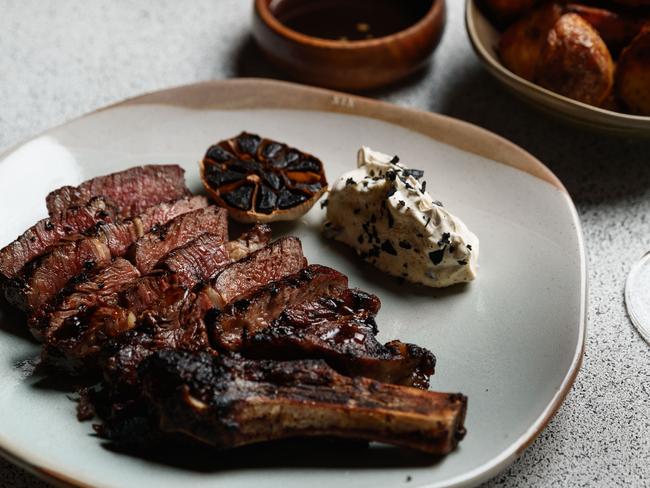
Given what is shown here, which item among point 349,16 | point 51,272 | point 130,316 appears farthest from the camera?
point 349,16

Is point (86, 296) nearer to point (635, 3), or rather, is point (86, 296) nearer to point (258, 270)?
point (258, 270)

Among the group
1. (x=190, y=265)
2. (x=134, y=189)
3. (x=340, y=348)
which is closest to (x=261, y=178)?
(x=134, y=189)

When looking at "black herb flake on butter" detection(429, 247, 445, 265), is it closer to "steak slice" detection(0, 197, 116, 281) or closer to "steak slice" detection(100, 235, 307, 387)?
"steak slice" detection(100, 235, 307, 387)

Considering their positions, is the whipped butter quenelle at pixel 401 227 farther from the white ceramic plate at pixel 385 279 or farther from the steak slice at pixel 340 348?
the steak slice at pixel 340 348

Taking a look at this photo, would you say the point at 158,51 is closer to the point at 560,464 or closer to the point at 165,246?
the point at 165,246

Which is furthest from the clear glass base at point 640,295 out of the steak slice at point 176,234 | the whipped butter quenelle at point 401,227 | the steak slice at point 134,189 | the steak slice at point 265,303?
the steak slice at point 134,189

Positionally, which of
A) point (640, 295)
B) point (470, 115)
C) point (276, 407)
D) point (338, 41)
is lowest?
point (640, 295)
